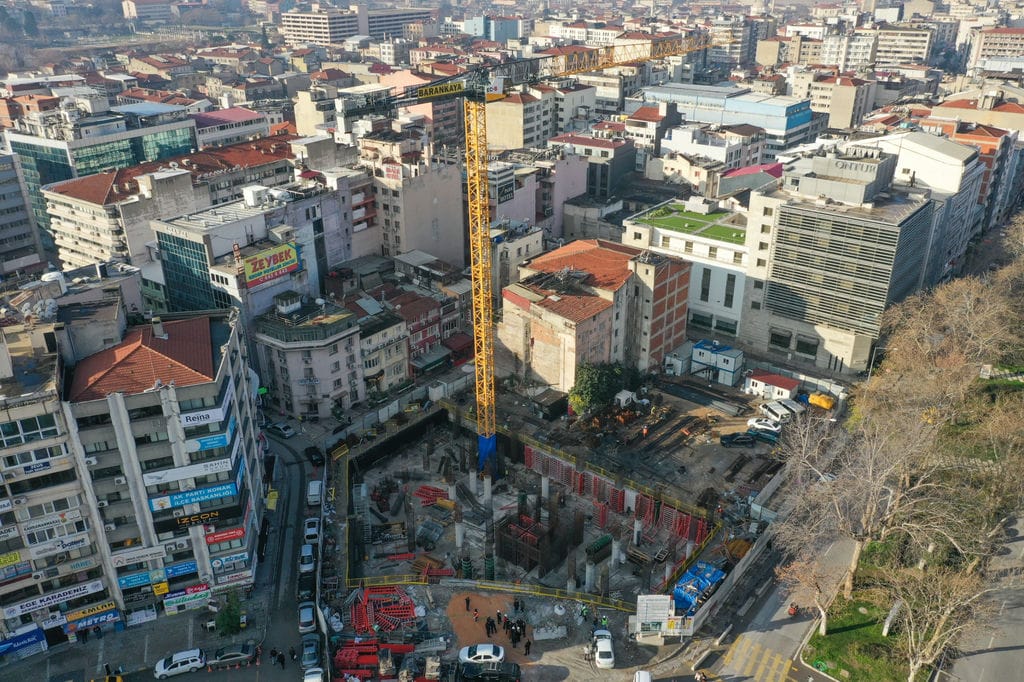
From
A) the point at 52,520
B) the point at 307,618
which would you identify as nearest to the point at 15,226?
the point at 52,520

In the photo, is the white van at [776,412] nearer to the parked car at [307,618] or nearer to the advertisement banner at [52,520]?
the parked car at [307,618]

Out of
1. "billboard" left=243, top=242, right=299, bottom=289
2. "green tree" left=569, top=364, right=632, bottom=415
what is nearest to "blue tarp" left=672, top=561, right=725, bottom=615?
"green tree" left=569, top=364, right=632, bottom=415

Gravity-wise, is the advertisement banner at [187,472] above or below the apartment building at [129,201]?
below

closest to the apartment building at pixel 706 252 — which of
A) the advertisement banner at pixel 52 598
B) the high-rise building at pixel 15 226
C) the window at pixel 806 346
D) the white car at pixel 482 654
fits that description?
the window at pixel 806 346

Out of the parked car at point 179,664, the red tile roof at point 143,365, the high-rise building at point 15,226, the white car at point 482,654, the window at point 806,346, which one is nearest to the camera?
the red tile roof at point 143,365

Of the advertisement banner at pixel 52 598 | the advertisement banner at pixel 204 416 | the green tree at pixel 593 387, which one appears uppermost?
the advertisement banner at pixel 204 416

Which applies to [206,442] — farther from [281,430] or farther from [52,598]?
[281,430]

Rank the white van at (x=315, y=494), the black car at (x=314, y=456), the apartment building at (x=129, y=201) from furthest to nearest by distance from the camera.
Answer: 1. the apartment building at (x=129, y=201)
2. the black car at (x=314, y=456)
3. the white van at (x=315, y=494)

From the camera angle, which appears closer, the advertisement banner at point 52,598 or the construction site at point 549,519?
the advertisement banner at point 52,598
